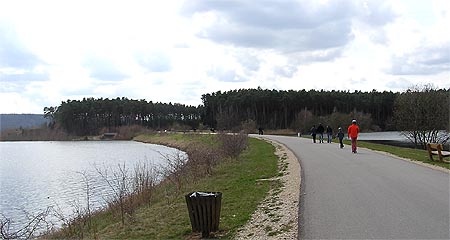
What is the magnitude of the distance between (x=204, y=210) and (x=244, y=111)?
111251mm

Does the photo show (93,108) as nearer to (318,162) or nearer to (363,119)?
(363,119)

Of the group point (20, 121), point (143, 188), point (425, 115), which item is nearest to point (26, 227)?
point (143, 188)

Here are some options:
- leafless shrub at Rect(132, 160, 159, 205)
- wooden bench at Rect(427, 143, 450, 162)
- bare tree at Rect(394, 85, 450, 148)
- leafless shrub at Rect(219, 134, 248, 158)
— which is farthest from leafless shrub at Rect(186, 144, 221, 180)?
bare tree at Rect(394, 85, 450, 148)

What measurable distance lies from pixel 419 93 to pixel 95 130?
100429mm

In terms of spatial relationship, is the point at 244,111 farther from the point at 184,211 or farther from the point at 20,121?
the point at 184,211

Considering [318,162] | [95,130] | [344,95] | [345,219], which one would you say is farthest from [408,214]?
[95,130]

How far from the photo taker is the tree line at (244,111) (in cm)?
10962

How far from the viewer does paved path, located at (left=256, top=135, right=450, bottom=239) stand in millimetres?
8375

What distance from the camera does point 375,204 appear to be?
10.7 m

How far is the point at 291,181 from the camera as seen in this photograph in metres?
15.8

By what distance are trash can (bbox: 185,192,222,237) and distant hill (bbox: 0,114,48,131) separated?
307 feet

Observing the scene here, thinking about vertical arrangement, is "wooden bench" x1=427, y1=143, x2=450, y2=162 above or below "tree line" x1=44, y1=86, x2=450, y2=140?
below

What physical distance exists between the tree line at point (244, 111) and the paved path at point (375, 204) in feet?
220

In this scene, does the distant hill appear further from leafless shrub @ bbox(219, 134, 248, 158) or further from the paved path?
the paved path
